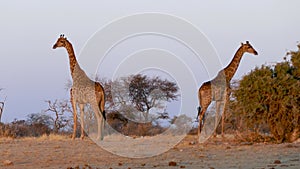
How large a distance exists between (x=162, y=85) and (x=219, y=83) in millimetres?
10881

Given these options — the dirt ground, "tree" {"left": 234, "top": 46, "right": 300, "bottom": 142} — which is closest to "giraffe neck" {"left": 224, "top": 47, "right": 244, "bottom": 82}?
"tree" {"left": 234, "top": 46, "right": 300, "bottom": 142}

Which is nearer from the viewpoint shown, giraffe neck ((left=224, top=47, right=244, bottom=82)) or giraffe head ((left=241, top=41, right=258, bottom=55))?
giraffe neck ((left=224, top=47, right=244, bottom=82))

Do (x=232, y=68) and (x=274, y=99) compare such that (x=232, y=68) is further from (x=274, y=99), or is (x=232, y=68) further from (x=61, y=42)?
(x=61, y=42)

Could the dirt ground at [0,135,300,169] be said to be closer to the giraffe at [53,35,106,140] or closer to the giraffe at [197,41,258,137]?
the giraffe at [197,41,258,137]

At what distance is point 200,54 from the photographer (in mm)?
14625

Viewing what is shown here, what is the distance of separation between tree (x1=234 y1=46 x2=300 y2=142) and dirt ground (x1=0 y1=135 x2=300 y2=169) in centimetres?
76

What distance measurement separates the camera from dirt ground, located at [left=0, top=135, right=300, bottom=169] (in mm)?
10188

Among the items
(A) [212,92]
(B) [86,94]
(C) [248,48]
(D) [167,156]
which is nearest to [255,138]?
(A) [212,92]

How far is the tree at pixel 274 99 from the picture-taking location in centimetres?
1411

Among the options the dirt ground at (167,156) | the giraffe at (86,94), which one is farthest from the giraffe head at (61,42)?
the dirt ground at (167,156)

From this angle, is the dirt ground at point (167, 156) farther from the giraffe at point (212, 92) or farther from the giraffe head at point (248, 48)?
the giraffe head at point (248, 48)

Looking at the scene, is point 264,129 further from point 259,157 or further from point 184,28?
point 259,157

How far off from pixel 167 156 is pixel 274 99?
391 cm

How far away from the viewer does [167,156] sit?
11.7 metres
